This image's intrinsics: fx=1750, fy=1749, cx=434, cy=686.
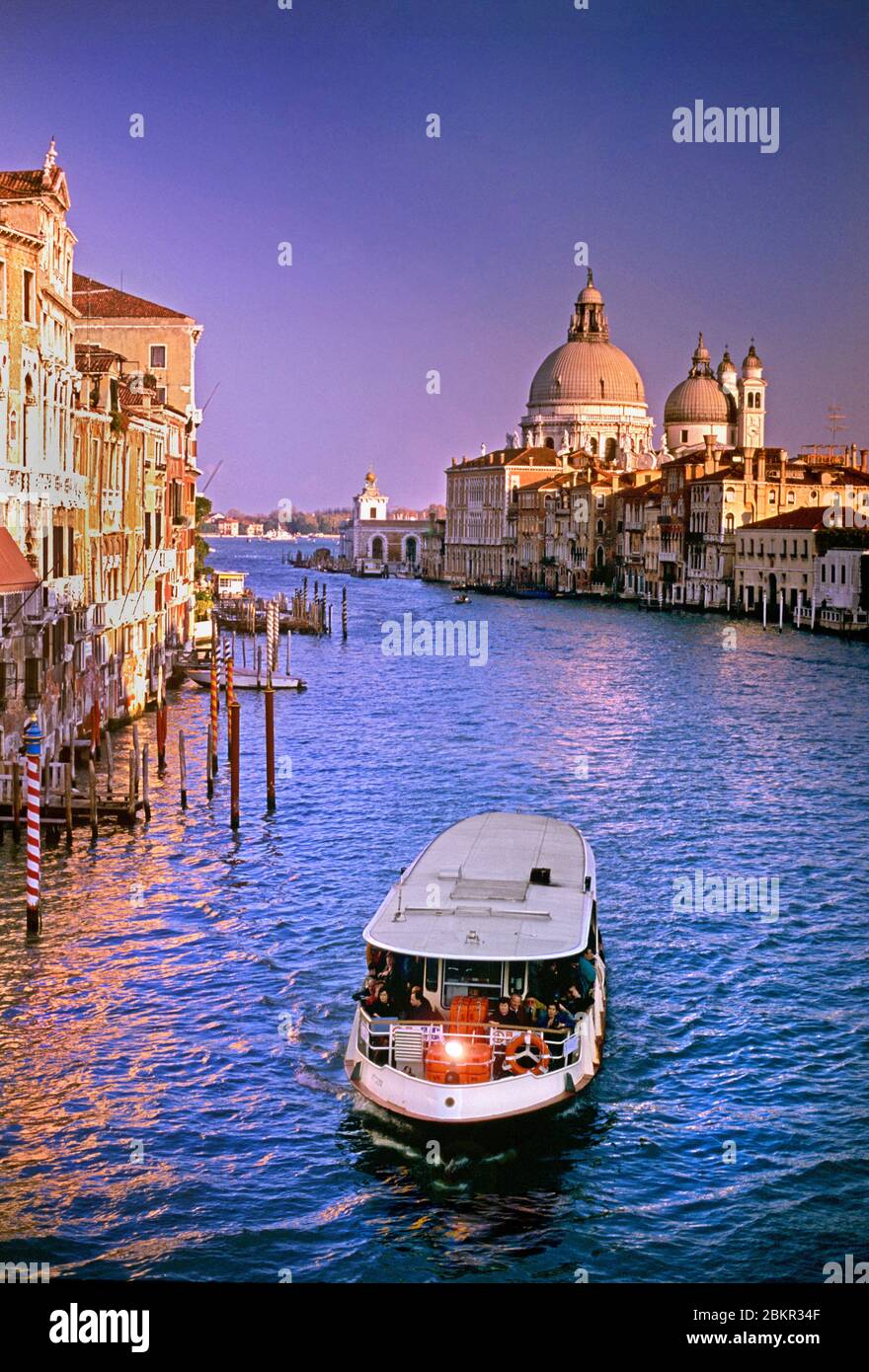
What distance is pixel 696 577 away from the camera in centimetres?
7419

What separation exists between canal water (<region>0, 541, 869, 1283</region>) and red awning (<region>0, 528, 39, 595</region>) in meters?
2.62

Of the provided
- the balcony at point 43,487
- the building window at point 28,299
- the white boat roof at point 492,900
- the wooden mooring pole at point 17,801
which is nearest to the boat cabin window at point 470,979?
the white boat roof at point 492,900

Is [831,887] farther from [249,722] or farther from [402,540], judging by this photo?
[402,540]

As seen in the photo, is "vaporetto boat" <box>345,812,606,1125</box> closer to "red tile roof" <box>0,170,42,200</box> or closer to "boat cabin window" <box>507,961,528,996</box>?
"boat cabin window" <box>507,961,528,996</box>

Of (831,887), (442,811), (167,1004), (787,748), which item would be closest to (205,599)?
(787,748)

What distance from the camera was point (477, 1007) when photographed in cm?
1067

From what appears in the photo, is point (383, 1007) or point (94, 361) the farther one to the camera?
point (94, 361)

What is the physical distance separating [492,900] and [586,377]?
113747mm

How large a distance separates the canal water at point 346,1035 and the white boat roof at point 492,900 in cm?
105

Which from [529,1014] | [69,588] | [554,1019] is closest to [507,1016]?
[529,1014]

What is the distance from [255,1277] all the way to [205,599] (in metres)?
37.8

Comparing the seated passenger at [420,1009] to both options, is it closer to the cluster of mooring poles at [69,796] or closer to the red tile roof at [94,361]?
the cluster of mooring poles at [69,796]

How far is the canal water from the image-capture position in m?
9.21

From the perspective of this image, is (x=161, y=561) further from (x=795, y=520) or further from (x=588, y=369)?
(x=588, y=369)
